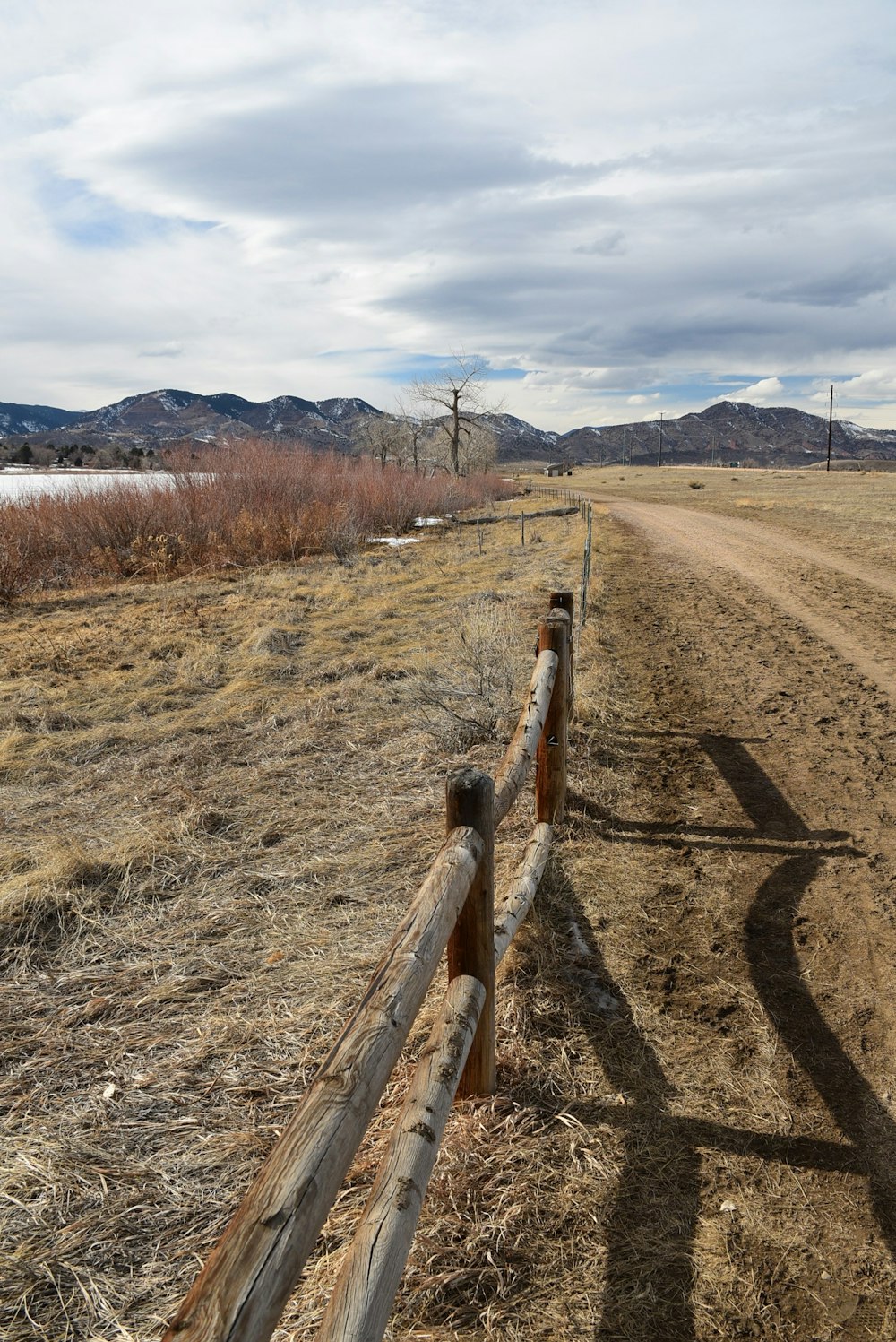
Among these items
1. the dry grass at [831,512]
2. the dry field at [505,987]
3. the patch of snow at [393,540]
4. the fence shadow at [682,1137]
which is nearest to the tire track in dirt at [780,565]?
the dry field at [505,987]

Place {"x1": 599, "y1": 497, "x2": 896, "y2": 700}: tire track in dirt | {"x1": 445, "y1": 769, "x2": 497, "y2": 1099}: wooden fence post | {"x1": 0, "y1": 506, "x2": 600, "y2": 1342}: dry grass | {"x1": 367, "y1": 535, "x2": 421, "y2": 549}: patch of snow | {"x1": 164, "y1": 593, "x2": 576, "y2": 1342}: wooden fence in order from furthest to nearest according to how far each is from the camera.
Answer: {"x1": 367, "y1": 535, "x2": 421, "y2": 549}: patch of snow
{"x1": 599, "y1": 497, "x2": 896, "y2": 700}: tire track in dirt
{"x1": 445, "y1": 769, "x2": 497, "y2": 1099}: wooden fence post
{"x1": 0, "y1": 506, "x2": 600, "y2": 1342}: dry grass
{"x1": 164, "y1": 593, "x2": 576, "y2": 1342}: wooden fence

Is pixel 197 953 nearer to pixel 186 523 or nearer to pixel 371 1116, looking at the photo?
pixel 371 1116

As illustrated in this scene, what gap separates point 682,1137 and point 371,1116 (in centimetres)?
150

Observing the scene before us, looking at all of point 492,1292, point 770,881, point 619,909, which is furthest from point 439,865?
point 770,881

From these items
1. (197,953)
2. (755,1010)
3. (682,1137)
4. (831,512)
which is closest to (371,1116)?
(682,1137)

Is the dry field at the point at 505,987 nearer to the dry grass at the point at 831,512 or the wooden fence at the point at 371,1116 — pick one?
the wooden fence at the point at 371,1116

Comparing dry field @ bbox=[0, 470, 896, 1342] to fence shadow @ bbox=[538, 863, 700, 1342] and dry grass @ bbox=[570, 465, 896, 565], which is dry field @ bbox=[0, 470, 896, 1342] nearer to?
fence shadow @ bbox=[538, 863, 700, 1342]

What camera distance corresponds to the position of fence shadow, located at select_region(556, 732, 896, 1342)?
87.0 inches

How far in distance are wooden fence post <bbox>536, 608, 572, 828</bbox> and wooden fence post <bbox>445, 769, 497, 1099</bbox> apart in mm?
1859

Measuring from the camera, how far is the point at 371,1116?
170 cm

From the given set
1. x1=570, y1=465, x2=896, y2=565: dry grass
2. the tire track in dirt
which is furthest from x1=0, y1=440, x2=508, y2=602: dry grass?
x1=570, y1=465, x2=896, y2=565: dry grass

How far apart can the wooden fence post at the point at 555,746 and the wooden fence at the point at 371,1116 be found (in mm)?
1239

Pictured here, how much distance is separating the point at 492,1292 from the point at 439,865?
1.11 metres

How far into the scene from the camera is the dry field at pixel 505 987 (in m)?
2.25
